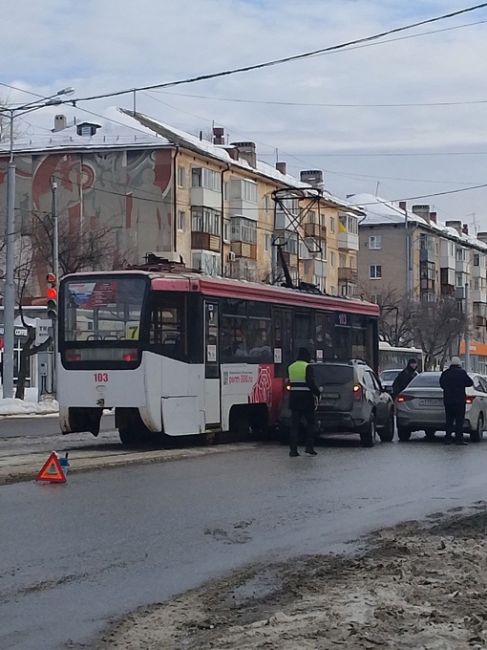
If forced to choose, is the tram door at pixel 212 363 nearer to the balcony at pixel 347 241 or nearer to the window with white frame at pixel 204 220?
the window with white frame at pixel 204 220

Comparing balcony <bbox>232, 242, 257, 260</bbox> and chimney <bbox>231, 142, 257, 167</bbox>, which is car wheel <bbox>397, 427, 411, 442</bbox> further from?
chimney <bbox>231, 142, 257, 167</bbox>

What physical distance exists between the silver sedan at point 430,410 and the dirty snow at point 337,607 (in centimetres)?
1422

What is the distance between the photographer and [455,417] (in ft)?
77.7

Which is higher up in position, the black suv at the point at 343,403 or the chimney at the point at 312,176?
the chimney at the point at 312,176

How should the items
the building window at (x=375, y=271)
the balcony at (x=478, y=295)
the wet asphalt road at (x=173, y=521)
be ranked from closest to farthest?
the wet asphalt road at (x=173, y=521), the building window at (x=375, y=271), the balcony at (x=478, y=295)

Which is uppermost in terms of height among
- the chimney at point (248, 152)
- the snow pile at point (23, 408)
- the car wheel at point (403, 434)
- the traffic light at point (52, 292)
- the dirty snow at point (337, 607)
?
the chimney at point (248, 152)

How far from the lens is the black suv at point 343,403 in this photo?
22688 millimetres

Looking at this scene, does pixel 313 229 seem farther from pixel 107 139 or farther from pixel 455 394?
pixel 455 394

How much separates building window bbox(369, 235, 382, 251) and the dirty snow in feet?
294

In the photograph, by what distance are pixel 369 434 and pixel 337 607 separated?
15.5 metres

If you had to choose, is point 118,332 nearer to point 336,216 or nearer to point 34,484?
point 34,484

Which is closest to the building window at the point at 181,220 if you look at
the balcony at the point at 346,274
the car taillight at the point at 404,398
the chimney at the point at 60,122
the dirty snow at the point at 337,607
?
the chimney at the point at 60,122

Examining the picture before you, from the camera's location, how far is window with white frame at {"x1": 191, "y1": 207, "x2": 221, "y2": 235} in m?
65.7

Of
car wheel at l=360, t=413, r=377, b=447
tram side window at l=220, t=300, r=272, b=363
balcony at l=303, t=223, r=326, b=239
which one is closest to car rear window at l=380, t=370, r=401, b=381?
tram side window at l=220, t=300, r=272, b=363
